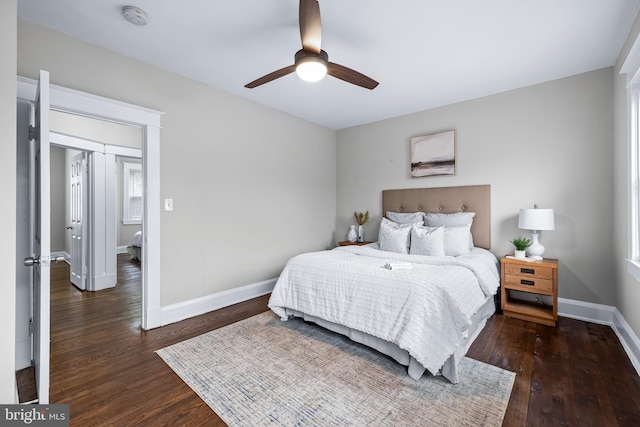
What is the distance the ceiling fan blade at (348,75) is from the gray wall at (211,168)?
5.80ft

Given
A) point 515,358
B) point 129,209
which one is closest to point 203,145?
point 515,358

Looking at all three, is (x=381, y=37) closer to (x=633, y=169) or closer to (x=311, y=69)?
(x=311, y=69)

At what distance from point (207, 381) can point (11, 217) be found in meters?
1.46

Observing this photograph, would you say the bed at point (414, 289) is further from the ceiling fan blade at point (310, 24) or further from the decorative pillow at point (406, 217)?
the ceiling fan blade at point (310, 24)

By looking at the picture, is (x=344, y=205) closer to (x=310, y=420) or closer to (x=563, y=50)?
(x=563, y=50)

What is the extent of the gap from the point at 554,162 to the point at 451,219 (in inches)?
47.8

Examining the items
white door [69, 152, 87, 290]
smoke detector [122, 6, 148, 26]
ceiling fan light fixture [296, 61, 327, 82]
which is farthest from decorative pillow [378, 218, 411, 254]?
white door [69, 152, 87, 290]

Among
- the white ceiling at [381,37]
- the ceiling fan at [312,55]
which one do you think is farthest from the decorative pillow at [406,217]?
the ceiling fan at [312,55]

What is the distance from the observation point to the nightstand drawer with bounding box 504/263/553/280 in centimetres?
280

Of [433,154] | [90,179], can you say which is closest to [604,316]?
[433,154]

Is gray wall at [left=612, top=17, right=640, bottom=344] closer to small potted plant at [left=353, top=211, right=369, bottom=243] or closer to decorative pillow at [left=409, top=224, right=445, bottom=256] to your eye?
decorative pillow at [left=409, top=224, right=445, bottom=256]

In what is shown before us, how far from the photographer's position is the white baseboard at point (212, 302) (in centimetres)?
295

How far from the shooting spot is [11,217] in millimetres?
1286

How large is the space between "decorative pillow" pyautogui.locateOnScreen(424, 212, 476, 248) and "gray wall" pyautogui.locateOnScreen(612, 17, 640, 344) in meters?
1.25
